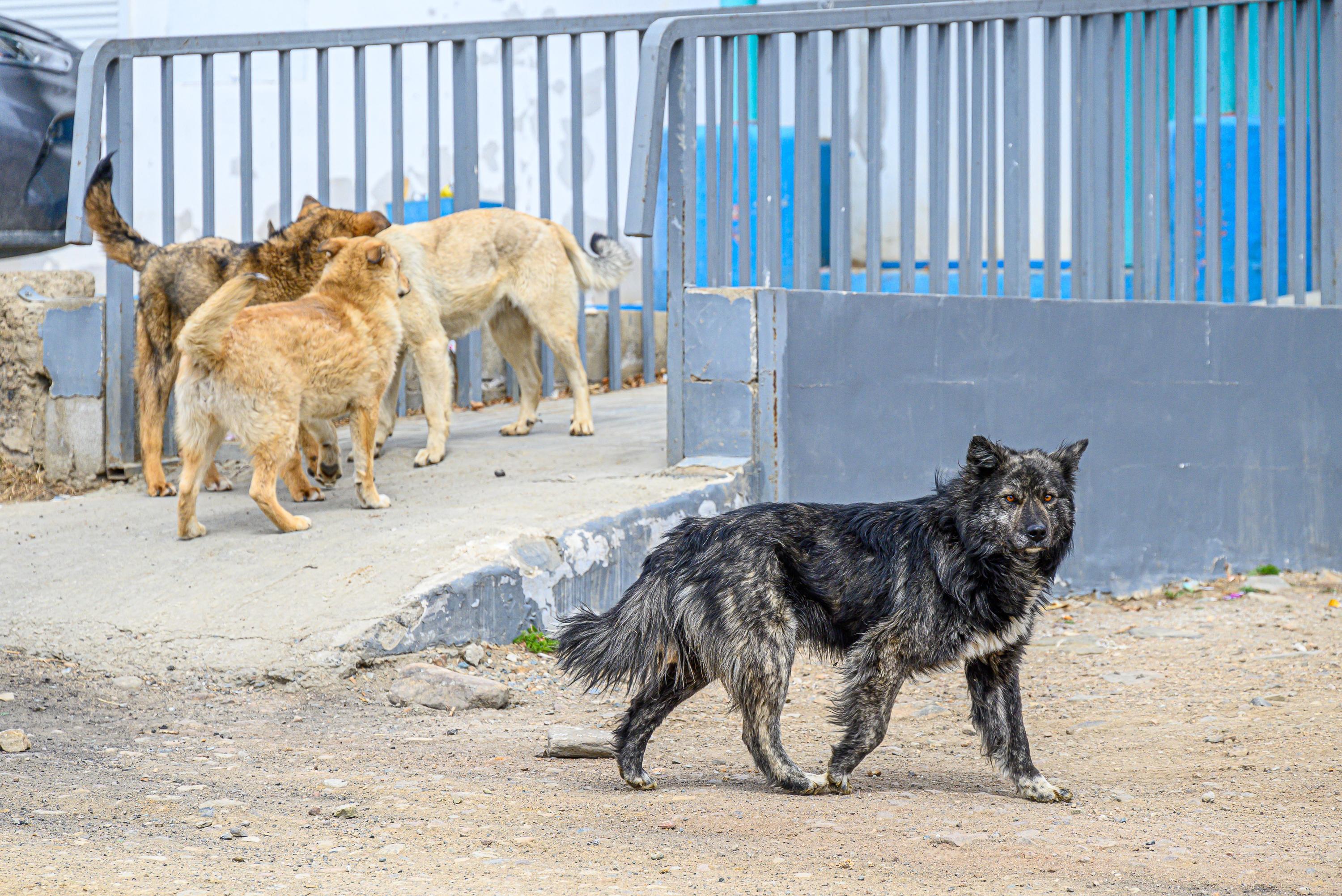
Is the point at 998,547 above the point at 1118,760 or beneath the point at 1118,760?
above

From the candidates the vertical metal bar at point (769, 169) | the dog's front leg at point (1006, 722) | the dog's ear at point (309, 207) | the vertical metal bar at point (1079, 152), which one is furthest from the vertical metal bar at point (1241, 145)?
the dog's ear at point (309, 207)

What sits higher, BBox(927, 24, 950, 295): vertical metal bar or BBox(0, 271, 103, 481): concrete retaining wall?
BBox(927, 24, 950, 295): vertical metal bar

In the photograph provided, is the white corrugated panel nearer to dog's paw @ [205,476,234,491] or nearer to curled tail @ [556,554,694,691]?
dog's paw @ [205,476,234,491]

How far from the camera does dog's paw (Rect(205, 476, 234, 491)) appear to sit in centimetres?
766

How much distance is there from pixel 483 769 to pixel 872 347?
12.0 ft

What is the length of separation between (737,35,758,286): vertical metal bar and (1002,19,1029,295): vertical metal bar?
4.89ft

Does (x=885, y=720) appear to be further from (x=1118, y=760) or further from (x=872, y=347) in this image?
(x=872, y=347)

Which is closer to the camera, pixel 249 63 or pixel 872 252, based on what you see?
pixel 872 252

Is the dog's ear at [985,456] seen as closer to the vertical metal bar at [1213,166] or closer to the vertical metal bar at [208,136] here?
the vertical metal bar at [1213,166]

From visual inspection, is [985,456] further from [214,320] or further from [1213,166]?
[1213,166]

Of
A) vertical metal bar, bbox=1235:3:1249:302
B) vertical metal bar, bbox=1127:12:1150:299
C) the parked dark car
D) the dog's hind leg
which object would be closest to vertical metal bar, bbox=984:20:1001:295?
vertical metal bar, bbox=1127:12:1150:299

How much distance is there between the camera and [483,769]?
4340 mm

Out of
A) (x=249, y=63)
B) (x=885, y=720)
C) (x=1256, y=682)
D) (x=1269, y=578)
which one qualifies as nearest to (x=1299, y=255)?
(x=1269, y=578)

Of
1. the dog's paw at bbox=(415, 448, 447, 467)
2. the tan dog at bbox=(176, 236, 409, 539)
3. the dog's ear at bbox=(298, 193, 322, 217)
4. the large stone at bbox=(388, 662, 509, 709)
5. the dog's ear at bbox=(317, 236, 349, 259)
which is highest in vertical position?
the dog's ear at bbox=(298, 193, 322, 217)
